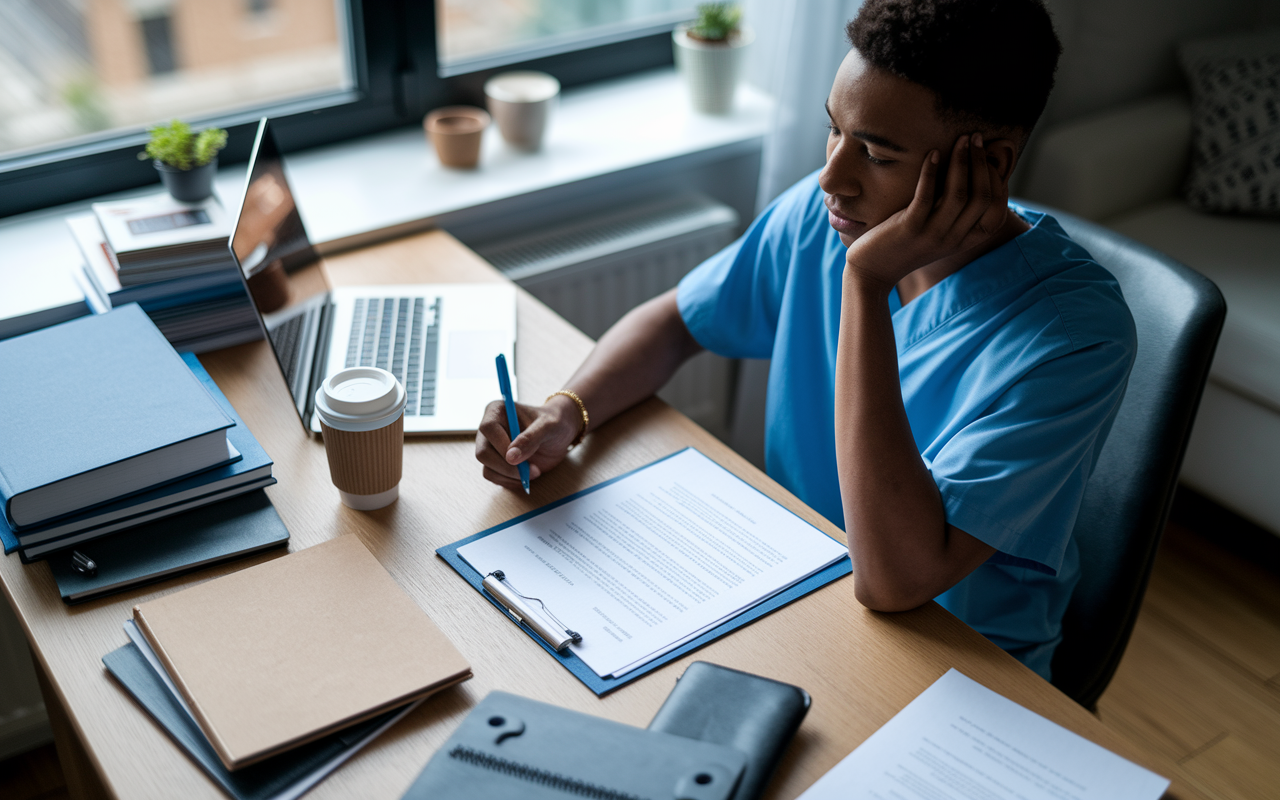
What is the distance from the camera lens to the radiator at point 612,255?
177cm

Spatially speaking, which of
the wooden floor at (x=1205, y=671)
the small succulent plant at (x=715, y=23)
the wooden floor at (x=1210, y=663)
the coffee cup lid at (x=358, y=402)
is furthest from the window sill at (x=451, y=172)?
the wooden floor at (x=1210, y=663)

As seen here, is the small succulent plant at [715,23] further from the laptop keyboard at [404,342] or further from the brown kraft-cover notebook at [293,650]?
the brown kraft-cover notebook at [293,650]

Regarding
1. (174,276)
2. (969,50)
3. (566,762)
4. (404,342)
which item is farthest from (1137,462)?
(174,276)

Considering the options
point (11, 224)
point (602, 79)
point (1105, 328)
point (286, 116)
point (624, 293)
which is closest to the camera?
point (1105, 328)

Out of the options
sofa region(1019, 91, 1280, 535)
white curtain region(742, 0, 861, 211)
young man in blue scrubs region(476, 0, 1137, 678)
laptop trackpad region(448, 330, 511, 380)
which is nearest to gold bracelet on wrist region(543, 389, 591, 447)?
young man in blue scrubs region(476, 0, 1137, 678)

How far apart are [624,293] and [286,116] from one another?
2.18 ft

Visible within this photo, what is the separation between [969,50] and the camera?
2.87 feet

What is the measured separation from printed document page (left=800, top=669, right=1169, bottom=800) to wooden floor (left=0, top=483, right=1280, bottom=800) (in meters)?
0.86

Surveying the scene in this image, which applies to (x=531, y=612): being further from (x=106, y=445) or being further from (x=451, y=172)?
(x=451, y=172)

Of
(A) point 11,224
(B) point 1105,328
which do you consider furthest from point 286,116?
(B) point 1105,328

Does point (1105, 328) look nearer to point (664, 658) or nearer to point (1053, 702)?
point (1053, 702)

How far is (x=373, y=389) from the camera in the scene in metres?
0.96

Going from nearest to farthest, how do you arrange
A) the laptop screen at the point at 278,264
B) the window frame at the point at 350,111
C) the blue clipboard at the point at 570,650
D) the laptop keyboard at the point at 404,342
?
1. the blue clipboard at the point at 570,650
2. the laptop screen at the point at 278,264
3. the laptop keyboard at the point at 404,342
4. the window frame at the point at 350,111

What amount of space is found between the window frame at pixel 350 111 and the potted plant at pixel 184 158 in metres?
0.28
